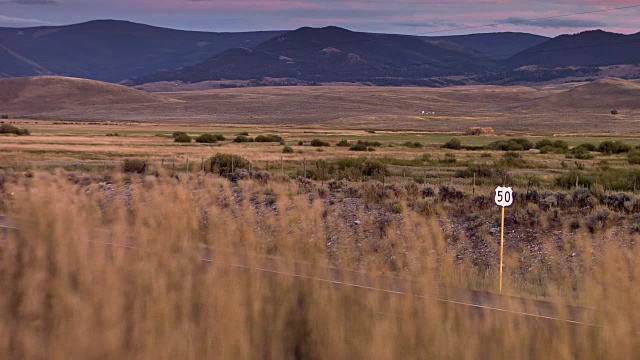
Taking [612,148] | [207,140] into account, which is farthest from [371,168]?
[207,140]

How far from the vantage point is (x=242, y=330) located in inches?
213

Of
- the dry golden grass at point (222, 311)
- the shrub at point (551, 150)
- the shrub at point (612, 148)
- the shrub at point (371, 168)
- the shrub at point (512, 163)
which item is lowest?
the shrub at point (551, 150)

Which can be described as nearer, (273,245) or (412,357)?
(412,357)

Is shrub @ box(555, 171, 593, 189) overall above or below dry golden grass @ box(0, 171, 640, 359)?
below

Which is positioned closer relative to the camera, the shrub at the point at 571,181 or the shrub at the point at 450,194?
the shrub at the point at 450,194

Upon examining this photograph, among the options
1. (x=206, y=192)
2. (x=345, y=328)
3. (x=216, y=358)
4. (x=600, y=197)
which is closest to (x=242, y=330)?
(x=216, y=358)

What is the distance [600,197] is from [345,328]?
63.9 ft

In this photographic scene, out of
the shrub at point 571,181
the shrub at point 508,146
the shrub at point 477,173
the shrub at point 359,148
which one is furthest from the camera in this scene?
the shrub at point 508,146

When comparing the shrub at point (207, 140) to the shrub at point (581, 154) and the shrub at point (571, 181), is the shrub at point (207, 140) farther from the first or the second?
the shrub at point (571, 181)

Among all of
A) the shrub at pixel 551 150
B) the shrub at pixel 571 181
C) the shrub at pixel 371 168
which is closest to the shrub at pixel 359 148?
the shrub at pixel 551 150

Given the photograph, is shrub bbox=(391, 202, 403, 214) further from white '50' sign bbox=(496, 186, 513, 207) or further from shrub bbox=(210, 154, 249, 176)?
shrub bbox=(210, 154, 249, 176)

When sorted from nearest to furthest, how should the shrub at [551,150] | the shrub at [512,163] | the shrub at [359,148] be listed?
1. the shrub at [512,163]
2. the shrub at [359,148]
3. the shrub at [551,150]

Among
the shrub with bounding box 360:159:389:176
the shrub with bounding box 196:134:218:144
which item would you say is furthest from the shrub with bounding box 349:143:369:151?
the shrub with bounding box 360:159:389:176

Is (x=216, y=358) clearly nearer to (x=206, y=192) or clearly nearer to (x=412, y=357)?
(x=412, y=357)
